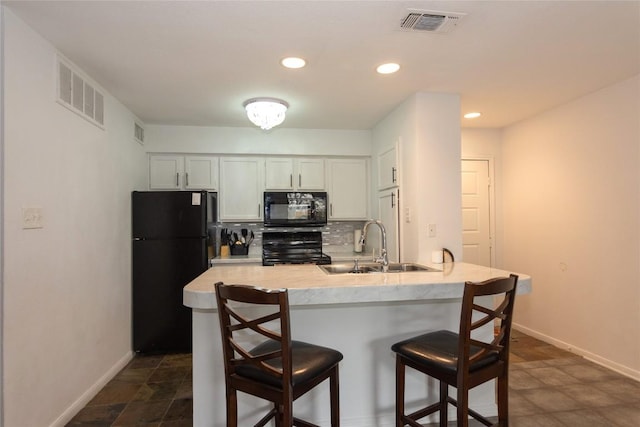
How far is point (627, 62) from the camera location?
2.54 m

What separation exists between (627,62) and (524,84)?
0.64 m

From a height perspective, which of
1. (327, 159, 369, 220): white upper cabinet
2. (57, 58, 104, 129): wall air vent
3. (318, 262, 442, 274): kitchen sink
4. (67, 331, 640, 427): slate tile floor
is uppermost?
(57, 58, 104, 129): wall air vent

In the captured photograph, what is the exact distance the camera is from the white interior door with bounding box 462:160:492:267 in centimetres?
433

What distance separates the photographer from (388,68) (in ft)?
8.53

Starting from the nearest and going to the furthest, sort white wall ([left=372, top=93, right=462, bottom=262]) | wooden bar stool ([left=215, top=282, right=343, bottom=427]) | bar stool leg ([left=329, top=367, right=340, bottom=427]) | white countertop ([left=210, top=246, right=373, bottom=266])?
wooden bar stool ([left=215, top=282, right=343, bottom=427]) → bar stool leg ([left=329, top=367, right=340, bottom=427]) → white wall ([left=372, top=93, right=462, bottom=262]) → white countertop ([left=210, top=246, right=373, bottom=266])

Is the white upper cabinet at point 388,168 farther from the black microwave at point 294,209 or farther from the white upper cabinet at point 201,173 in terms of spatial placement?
the white upper cabinet at point 201,173

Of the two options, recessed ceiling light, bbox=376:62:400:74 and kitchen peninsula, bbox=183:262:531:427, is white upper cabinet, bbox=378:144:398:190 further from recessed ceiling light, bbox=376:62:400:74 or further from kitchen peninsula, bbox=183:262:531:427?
kitchen peninsula, bbox=183:262:531:427

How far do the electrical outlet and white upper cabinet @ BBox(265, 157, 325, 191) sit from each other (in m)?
2.44

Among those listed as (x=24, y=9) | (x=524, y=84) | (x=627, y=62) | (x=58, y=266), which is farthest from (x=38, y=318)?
(x=627, y=62)

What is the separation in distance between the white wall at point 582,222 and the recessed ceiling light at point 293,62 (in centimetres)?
257

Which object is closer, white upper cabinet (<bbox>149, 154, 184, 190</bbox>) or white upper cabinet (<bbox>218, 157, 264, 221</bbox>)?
white upper cabinet (<bbox>149, 154, 184, 190</bbox>)

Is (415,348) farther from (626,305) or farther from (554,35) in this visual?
(626,305)

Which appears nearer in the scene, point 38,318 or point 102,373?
point 38,318

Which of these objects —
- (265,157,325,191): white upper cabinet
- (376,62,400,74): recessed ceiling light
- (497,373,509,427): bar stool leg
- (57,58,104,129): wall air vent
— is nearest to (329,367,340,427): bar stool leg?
(497,373,509,427): bar stool leg
